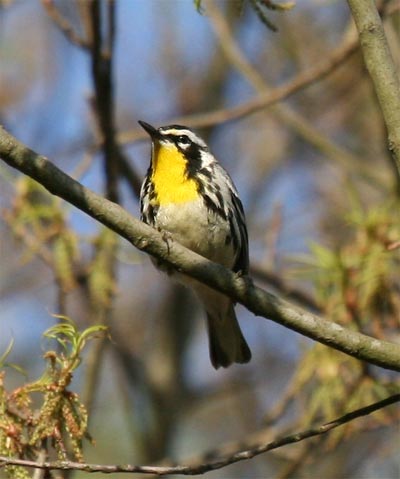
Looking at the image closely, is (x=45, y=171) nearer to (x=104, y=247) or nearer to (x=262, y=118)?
(x=104, y=247)

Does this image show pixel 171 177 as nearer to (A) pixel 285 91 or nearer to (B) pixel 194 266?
(A) pixel 285 91

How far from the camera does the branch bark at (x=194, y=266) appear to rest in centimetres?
285

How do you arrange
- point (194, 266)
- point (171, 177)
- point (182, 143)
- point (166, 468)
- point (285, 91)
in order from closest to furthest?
point (166, 468), point (194, 266), point (171, 177), point (182, 143), point (285, 91)

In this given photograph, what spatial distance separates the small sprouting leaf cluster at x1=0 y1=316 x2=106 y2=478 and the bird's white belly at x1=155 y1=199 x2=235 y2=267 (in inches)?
65.5

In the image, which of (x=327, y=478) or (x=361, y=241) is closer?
(x=361, y=241)

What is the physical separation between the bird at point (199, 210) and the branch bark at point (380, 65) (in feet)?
6.29

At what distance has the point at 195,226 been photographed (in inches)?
188

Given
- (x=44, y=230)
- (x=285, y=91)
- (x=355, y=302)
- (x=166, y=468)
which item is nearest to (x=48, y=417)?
(x=166, y=468)

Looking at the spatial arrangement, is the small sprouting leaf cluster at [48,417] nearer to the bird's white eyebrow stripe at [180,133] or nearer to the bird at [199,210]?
the bird at [199,210]

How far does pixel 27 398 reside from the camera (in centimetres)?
312

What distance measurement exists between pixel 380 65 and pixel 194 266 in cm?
87

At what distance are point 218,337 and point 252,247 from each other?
9.61 ft

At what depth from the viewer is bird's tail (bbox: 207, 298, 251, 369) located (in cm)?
511

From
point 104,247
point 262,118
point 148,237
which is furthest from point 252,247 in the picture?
point 148,237
